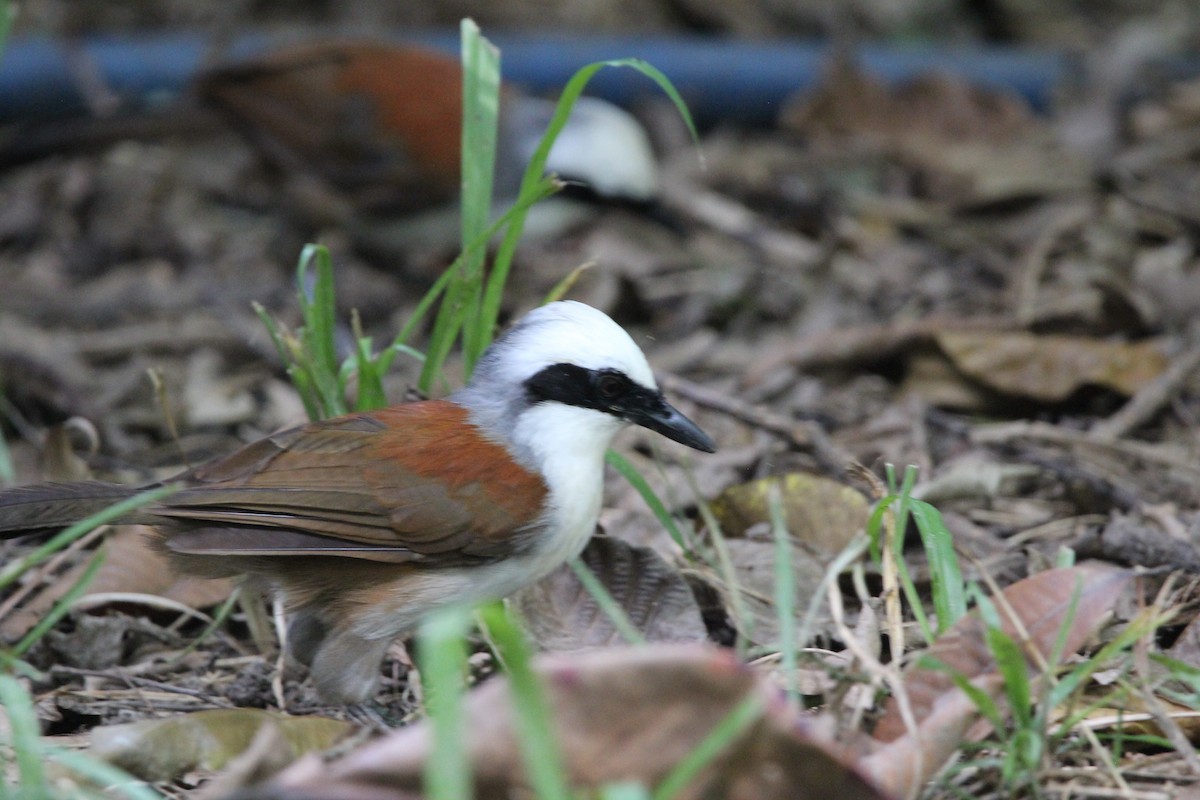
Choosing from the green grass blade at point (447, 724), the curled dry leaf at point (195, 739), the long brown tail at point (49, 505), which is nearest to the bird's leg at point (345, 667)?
the curled dry leaf at point (195, 739)

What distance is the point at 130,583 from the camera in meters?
4.14

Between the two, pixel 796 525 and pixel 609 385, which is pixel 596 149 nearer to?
pixel 796 525

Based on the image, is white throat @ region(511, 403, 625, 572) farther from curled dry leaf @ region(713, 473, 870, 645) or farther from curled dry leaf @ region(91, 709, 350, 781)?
curled dry leaf @ region(91, 709, 350, 781)

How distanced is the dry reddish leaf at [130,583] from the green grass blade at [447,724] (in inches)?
86.8

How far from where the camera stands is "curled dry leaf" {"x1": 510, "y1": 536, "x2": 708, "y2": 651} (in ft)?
11.9

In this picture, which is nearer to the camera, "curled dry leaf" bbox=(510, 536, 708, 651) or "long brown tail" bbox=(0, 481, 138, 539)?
"long brown tail" bbox=(0, 481, 138, 539)

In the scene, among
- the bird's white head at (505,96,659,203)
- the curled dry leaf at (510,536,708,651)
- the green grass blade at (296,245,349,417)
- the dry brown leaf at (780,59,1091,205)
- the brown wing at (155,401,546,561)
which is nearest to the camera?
the brown wing at (155,401,546,561)

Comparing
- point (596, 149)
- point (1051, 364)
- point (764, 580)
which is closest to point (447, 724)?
point (764, 580)

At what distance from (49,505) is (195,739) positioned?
0.86 meters

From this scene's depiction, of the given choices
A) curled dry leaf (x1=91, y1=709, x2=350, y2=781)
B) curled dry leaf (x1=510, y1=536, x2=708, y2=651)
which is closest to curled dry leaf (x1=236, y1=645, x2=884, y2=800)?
curled dry leaf (x1=91, y1=709, x2=350, y2=781)

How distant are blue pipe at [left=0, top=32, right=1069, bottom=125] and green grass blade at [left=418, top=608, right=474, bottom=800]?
693cm

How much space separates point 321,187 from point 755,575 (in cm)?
450

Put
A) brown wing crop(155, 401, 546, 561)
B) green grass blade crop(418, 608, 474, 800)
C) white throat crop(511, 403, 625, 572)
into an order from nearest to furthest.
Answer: green grass blade crop(418, 608, 474, 800)
brown wing crop(155, 401, 546, 561)
white throat crop(511, 403, 625, 572)

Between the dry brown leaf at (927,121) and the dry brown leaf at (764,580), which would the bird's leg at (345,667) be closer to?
the dry brown leaf at (764,580)
